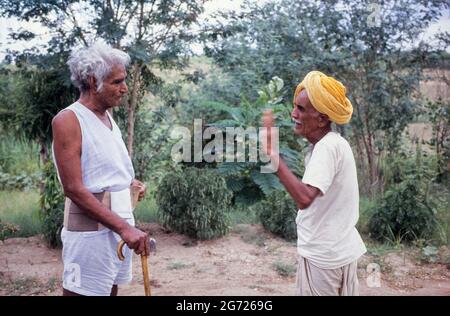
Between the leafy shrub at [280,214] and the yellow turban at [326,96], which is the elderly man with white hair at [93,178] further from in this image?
the leafy shrub at [280,214]

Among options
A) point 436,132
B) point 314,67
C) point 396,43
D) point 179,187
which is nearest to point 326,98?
point 179,187

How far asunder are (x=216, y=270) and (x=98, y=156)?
2.56 m

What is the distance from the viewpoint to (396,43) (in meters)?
6.43

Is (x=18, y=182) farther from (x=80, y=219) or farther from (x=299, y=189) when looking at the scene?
(x=299, y=189)

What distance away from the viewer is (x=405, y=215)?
16.9 feet

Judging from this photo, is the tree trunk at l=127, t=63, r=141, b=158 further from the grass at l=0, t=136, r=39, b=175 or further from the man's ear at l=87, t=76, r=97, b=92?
the grass at l=0, t=136, r=39, b=175

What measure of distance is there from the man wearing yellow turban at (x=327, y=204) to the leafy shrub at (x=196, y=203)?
2.94m

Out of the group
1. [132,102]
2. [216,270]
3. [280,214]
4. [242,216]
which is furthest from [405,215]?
[132,102]

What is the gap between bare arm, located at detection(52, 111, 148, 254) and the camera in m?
2.07

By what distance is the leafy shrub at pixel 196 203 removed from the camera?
16.3 ft

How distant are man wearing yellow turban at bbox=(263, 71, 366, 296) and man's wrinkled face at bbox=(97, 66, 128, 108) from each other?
760 mm

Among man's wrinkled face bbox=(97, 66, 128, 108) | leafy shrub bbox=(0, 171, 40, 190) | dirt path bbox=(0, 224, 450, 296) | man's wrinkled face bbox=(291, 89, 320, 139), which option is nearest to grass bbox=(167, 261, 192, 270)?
dirt path bbox=(0, 224, 450, 296)

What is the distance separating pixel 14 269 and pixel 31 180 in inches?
143

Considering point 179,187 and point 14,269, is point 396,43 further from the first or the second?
point 14,269
